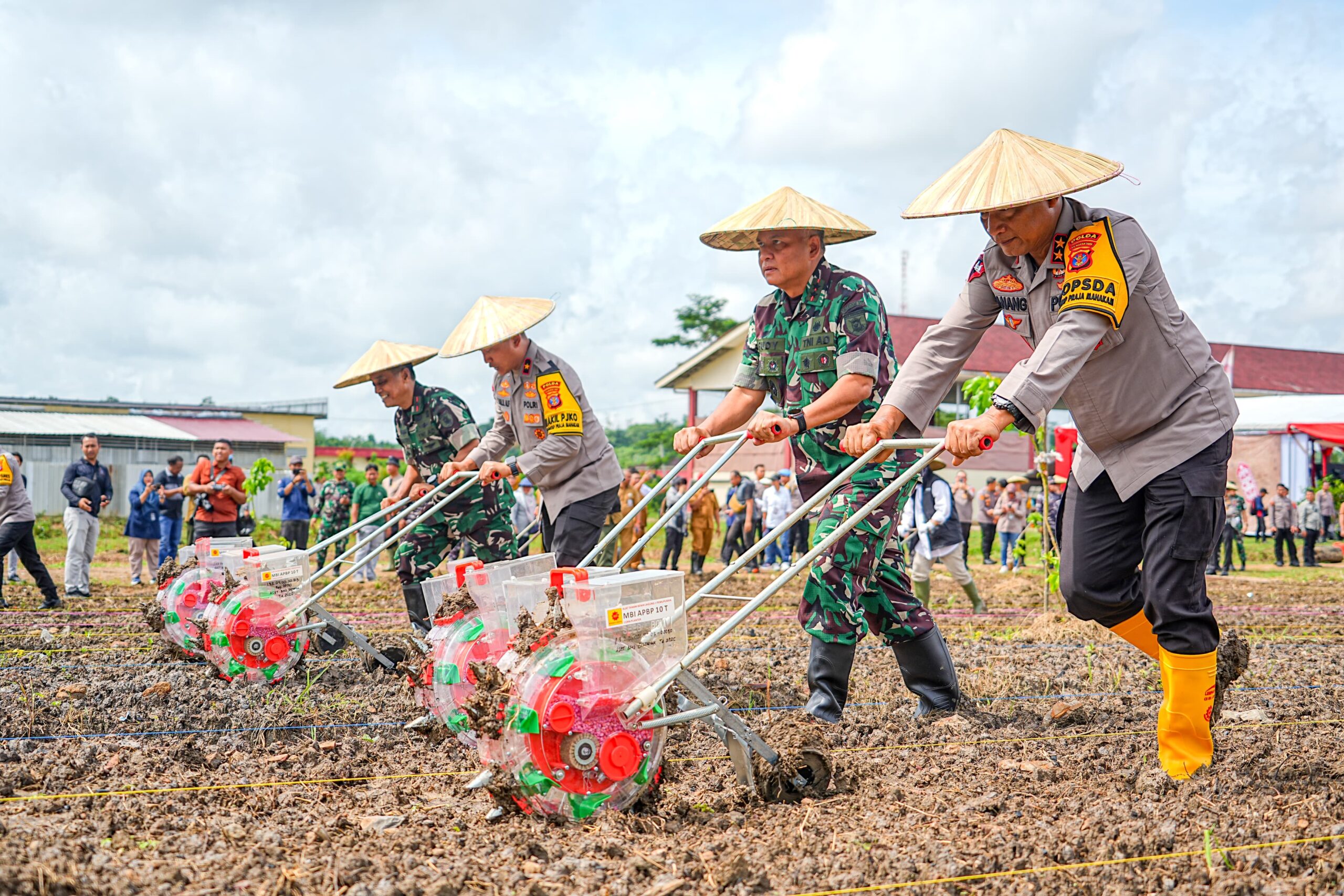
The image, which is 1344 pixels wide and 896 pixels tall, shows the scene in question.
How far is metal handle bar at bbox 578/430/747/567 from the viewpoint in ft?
13.9

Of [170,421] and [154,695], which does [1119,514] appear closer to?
[154,695]

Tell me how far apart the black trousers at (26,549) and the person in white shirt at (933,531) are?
8770mm

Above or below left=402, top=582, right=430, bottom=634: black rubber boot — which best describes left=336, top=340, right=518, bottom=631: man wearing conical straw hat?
above

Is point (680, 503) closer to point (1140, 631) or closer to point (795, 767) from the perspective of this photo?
point (795, 767)

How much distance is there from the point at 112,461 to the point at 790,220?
39.4 metres

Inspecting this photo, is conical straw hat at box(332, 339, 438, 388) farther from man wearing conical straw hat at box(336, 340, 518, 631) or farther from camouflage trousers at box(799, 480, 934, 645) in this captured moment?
camouflage trousers at box(799, 480, 934, 645)

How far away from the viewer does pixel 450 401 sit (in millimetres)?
7223

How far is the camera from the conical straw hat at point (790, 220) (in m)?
4.77

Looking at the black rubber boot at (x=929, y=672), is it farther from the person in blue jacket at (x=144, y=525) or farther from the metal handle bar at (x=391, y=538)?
the person in blue jacket at (x=144, y=525)

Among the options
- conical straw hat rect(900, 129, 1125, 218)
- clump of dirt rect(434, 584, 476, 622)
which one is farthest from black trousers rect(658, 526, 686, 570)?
conical straw hat rect(900, 129, 1125, 218)

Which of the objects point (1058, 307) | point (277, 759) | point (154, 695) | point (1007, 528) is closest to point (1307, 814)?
point (1058, 307)

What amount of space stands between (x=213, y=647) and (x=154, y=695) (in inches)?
17.9

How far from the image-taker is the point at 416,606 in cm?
705

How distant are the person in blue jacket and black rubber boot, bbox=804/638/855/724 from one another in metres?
11.1
